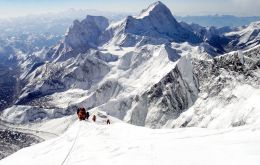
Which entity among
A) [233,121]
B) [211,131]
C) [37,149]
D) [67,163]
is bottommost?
[233,121]

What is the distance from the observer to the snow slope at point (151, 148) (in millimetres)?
31781

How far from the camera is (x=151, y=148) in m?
38.2

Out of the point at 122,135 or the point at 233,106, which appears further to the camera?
the point at 233,106

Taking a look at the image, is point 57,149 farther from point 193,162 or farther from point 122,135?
point 193,162

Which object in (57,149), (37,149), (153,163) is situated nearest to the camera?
(153,163)

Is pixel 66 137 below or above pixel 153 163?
below

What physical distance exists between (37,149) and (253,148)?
29.2 m

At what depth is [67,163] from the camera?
37.9m

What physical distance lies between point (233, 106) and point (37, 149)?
531ft

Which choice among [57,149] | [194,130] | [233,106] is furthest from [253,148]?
[233,106]

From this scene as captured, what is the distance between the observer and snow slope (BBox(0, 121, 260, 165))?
31.8 metres

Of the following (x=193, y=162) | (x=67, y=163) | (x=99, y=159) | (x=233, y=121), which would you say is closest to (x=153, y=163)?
(x=193, y=162)

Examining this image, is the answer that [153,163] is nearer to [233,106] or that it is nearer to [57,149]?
[57,149]

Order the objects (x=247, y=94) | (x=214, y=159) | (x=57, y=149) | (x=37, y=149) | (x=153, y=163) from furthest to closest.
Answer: (x=247, y=94)
(x=37, y=149)
(x=57, y=149)
(x=153, y=163)
(x=214, y=159)
